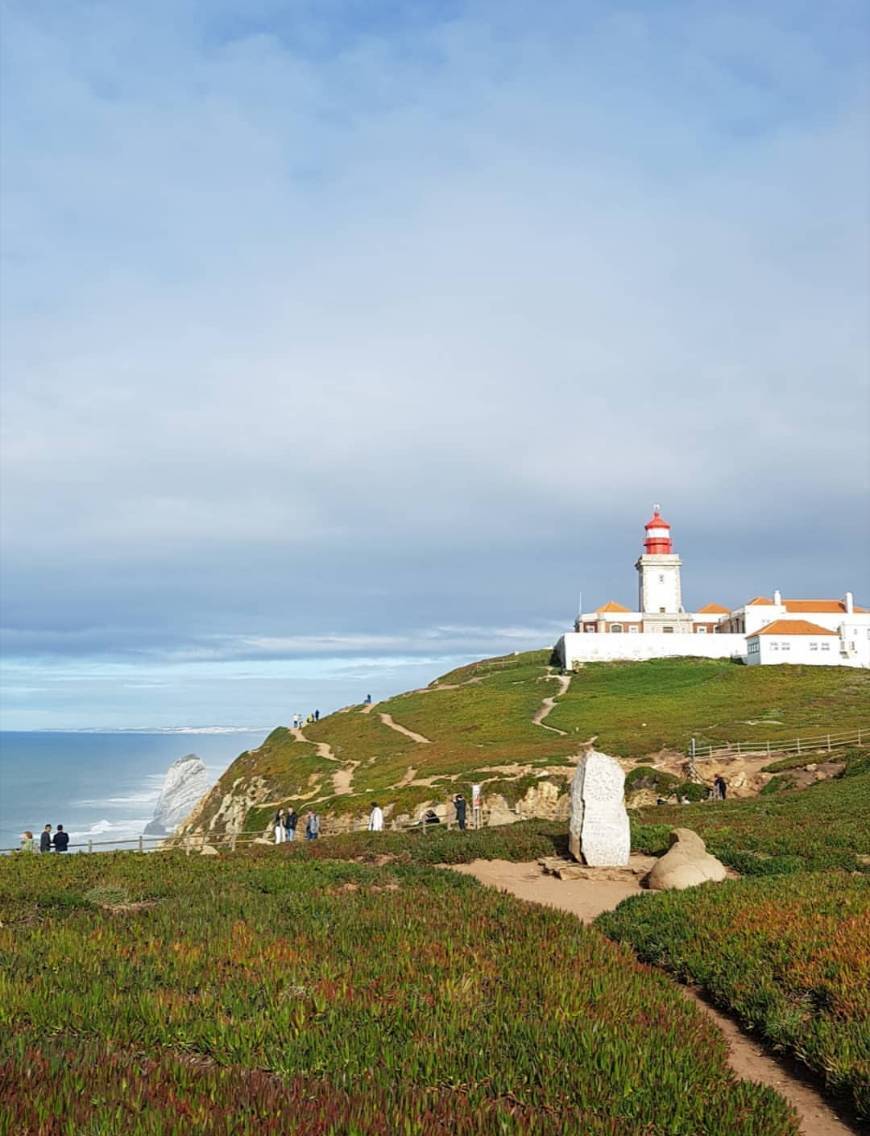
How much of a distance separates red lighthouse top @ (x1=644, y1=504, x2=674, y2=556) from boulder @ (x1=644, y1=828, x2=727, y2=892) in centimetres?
9959

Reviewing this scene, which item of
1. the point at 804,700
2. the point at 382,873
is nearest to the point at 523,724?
the point at 804,700

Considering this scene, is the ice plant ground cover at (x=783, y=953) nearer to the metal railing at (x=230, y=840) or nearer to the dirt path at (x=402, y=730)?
the metal railing at (x=230, y=840)

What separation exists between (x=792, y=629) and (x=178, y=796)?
115 meters

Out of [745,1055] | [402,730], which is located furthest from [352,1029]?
[402,730]

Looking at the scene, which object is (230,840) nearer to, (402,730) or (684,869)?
(684,869)

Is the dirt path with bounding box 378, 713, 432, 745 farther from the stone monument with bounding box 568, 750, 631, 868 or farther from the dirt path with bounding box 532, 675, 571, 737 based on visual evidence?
the stone monument with bounding box 568, 750, 631, 868

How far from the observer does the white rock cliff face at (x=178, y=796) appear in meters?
136

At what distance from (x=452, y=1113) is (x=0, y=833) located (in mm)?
124124

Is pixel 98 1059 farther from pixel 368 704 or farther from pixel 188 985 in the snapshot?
pixel 368 704

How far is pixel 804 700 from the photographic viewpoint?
251 feet

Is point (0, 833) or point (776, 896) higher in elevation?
point (776, 896)

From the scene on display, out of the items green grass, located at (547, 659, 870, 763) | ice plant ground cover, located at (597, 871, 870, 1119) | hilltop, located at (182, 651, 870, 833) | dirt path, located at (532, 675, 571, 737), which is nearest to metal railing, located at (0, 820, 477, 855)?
hilltop, located at (182, 651, 870, 833)

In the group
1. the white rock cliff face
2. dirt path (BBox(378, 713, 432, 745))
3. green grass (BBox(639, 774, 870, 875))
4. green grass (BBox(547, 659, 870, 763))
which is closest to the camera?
green grass (BBox(639, 774, 870, 875))

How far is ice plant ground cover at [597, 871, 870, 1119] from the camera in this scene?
8.76 meters
